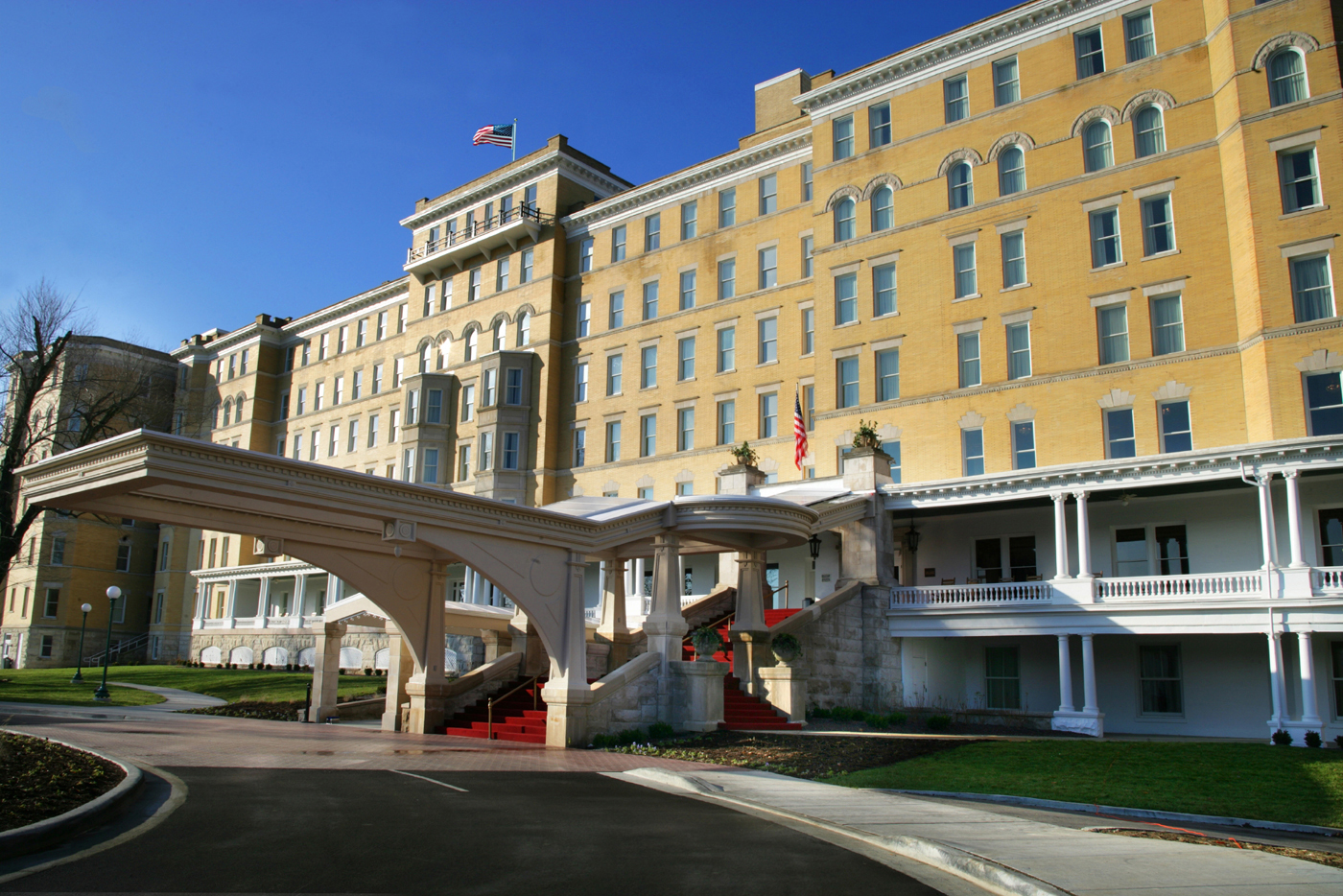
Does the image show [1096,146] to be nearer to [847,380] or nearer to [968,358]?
[968,358]

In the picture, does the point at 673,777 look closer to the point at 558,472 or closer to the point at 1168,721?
the point at 1168,721

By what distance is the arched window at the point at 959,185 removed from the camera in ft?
117

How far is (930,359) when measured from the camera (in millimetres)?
35156

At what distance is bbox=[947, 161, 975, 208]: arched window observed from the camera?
35594 mm

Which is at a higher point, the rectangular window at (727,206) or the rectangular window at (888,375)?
the rectangular window at (727,206)

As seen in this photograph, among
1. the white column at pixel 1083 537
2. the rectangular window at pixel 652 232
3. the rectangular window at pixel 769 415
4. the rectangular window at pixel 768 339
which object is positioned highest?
the rectangular window at pixel 652 232

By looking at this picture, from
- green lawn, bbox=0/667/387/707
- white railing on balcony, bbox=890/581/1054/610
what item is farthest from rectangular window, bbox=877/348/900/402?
green lawn, bbox=0/667/387/707

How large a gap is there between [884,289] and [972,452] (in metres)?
7.27

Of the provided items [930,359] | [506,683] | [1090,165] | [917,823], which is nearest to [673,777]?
[917,823]

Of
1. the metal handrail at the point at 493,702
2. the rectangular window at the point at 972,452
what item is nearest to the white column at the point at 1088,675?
the rectangular window at the point at 972,452

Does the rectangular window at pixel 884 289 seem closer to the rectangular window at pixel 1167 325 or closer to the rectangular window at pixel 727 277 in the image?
the rectangular window at pixel 727 277

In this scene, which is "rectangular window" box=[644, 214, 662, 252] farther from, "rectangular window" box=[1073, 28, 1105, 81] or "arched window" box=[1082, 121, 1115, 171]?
"arched window" box=[1082, 121, 1115, 171]

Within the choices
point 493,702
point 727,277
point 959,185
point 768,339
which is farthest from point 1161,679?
point 727,277

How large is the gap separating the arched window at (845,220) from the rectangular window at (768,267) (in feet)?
14.7
